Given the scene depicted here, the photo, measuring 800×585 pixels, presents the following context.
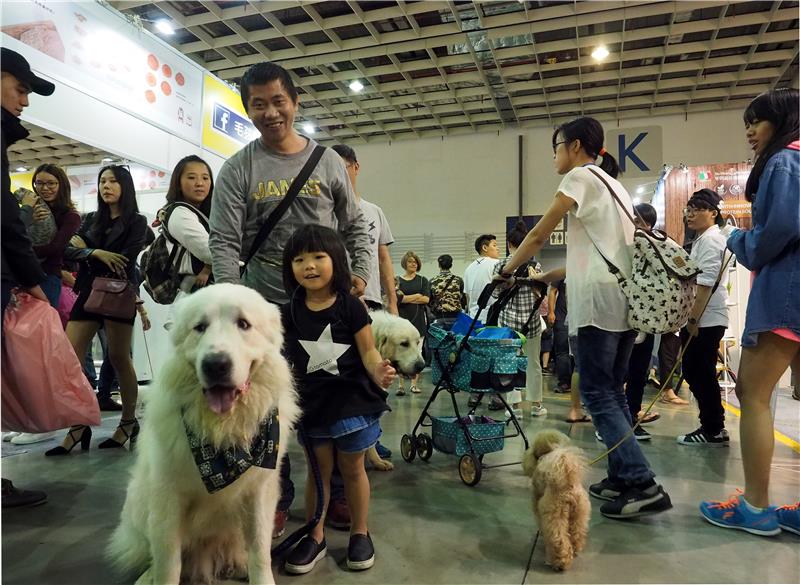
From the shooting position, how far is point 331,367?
184 cm

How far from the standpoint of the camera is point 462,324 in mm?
3143

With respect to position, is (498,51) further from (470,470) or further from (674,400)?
(470,470)

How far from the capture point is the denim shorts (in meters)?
1.82

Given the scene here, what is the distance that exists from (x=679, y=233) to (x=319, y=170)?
273 inches

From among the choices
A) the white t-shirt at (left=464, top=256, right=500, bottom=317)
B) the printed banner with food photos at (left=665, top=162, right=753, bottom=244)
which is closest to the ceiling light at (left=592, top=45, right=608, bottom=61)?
the printed banner with food photos at (left=665, top=162, right=753, bottom=244)

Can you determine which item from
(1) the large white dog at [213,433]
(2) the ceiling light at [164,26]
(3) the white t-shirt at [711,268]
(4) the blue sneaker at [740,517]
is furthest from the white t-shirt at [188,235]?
(2) the ceiling light at [164,26]

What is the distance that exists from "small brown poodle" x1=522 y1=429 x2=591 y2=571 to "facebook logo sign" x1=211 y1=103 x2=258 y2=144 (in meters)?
5.40

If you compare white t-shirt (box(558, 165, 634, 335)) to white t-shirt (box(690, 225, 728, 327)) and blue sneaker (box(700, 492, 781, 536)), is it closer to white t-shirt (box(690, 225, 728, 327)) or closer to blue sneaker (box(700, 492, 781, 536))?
blue sneaker (box(700, 492, 781, 536))

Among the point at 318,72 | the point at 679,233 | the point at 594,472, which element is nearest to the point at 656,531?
the point at 594,472

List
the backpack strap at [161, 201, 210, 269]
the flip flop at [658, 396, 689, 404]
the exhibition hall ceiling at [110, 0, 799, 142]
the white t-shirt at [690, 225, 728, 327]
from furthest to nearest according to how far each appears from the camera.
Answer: the exhibition hall ceiling at [110, 0, 799, 142] → the flip flop at [658, 396, 689, 404] → the white t-shirt at [690, 225, 728, 327] → the backpack strap at [161, 201, 210, 269]

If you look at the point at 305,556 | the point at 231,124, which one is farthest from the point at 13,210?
the point at 231,124

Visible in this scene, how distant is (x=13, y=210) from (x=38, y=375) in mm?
762

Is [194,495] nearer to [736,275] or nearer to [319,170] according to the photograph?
[319,170]

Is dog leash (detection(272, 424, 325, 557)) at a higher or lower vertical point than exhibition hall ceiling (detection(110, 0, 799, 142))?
lower
